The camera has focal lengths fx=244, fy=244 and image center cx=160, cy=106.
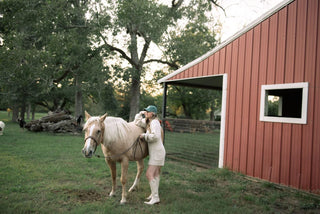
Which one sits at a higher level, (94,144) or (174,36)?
(174,36)

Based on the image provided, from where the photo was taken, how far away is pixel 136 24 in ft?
49.8

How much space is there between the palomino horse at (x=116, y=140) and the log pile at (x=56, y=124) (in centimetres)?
1126

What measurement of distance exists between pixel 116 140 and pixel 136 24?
1217 cm

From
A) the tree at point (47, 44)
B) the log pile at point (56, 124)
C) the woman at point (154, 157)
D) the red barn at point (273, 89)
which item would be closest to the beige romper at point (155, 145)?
the woman at point (154, 157)

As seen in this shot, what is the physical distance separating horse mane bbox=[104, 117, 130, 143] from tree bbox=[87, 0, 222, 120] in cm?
1116

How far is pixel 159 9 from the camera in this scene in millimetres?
14672

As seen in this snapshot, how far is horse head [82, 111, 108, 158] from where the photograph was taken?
3.77 metres

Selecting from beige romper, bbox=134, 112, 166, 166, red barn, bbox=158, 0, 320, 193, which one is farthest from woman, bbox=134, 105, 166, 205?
red barn, bbox=158, 0, 320, 193

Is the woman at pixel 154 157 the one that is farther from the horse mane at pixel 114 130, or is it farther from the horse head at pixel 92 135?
the horse head at pixel 92 135

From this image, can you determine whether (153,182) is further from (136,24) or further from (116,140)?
(136,24)

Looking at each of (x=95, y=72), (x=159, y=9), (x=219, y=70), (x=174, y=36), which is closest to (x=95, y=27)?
(x=95, y=72)

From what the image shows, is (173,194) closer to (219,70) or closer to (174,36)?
(219,70)

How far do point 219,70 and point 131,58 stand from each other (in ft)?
38.3

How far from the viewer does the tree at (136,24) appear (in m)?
14.5
